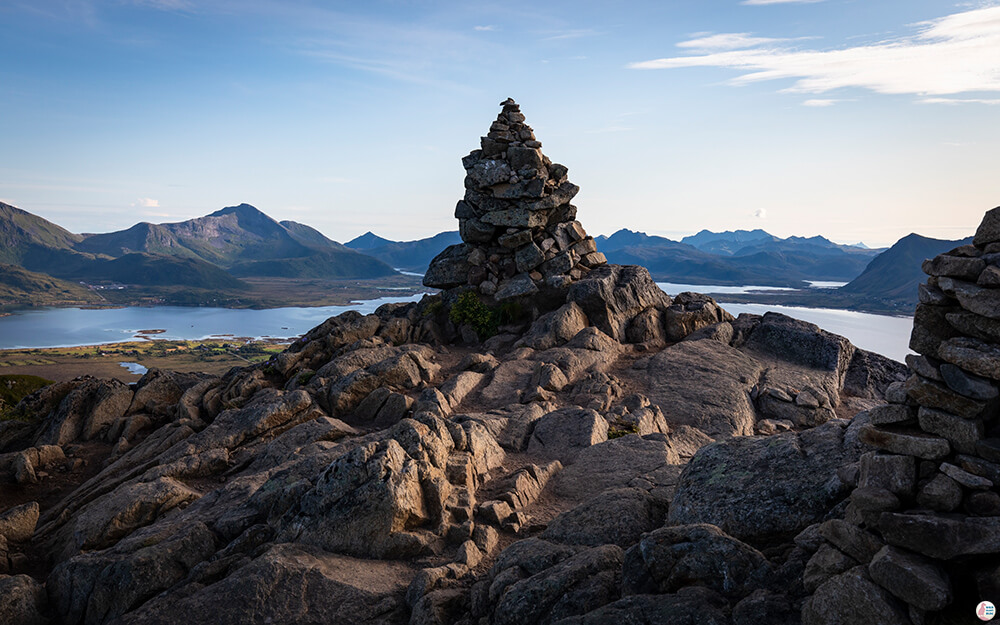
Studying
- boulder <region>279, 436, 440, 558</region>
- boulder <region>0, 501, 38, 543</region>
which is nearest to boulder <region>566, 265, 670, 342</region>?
boulder <region>279, 436, 440, 558</region>

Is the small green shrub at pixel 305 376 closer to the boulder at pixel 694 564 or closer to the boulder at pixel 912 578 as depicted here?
the boulder at pixel 694 564

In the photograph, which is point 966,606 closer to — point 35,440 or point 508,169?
point 508,169

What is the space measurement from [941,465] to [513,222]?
2708cm

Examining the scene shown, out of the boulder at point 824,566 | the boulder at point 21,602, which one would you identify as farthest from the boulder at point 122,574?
the boulder at point 824,566

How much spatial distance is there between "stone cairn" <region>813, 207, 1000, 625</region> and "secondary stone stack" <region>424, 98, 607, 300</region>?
23.8 meters

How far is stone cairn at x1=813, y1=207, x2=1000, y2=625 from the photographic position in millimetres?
7191

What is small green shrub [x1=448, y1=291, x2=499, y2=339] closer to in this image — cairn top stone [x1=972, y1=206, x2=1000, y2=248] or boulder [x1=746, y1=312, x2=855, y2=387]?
boulder [x1=746, y1=312, x2=855, y2=387]

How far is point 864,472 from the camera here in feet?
29.5

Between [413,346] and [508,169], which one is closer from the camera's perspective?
[413,346]

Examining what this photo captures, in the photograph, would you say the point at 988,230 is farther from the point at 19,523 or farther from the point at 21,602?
the point at 19,523

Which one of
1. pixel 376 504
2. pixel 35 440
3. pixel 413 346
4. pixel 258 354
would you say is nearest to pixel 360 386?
pixel 413 346

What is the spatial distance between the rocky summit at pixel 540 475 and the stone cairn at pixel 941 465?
3 cm

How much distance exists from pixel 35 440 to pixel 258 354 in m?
156

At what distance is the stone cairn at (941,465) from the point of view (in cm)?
719
